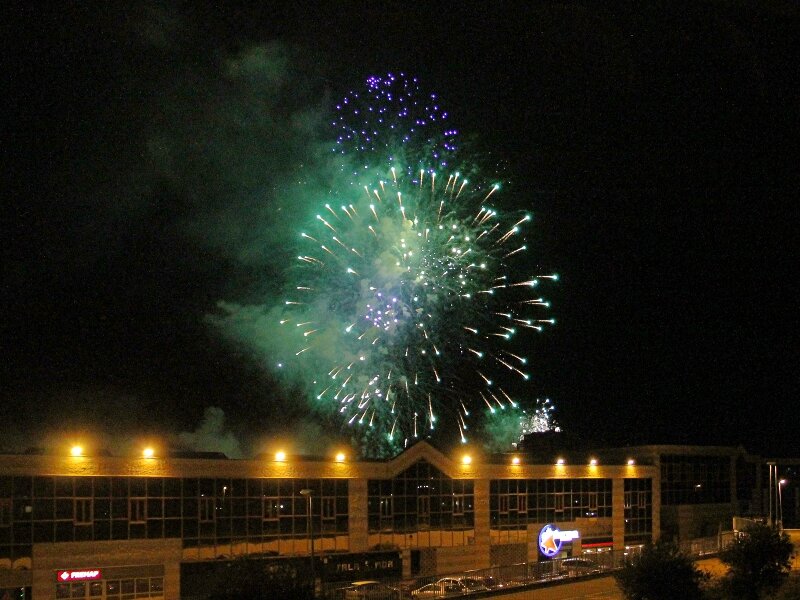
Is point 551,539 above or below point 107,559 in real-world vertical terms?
below

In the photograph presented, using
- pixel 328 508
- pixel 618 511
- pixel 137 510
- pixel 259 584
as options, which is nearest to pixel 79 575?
pixel 137 510

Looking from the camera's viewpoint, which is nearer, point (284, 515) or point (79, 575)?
point (79, 575)

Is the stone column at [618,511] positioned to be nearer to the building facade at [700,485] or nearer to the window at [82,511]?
the building facade at [700,485]

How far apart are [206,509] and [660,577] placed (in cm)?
1867

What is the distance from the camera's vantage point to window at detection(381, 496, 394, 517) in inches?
1655

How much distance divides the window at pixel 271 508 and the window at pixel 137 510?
502 centimetres

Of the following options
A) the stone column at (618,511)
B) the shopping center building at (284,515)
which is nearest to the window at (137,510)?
the shopping center building at (284,515)

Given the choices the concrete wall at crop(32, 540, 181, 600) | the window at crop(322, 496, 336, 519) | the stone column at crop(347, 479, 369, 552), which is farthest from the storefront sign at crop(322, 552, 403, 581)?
the concrete wall at crop(32, 540, 181, 600)

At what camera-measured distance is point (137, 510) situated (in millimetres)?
35000

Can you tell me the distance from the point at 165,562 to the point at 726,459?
36.8 metres

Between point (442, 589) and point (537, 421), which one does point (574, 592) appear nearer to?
point (442, 589)

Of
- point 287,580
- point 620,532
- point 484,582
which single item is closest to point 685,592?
point 484,582

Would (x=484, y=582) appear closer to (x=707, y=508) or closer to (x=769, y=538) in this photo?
(x=769, y=538)

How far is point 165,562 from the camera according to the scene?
35.4m
